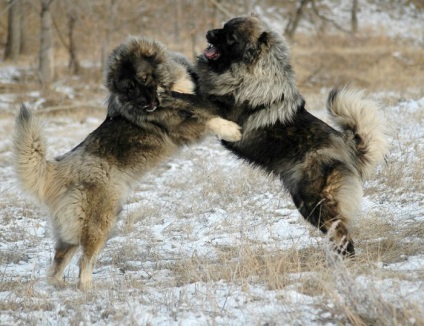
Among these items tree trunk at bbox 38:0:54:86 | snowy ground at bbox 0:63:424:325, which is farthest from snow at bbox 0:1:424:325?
tree trunk at bbox 38:0:54:86

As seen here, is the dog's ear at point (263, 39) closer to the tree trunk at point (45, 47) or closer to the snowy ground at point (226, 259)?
the snowy ground at point (226, 259)

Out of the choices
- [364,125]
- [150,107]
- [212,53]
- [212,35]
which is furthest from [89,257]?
[364,125]

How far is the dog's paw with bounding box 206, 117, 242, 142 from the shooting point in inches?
196

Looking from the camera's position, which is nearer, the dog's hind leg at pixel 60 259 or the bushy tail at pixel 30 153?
the bushy tail at pixel 30 153

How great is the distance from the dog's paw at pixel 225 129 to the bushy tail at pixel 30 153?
58.8 inches

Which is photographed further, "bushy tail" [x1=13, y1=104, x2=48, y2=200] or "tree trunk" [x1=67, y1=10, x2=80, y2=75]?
"tree trunk" [x1=67, y1=10, x2=80, y2=75]

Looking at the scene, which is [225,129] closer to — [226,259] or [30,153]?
[226,259]

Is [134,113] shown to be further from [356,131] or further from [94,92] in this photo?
[94,92]

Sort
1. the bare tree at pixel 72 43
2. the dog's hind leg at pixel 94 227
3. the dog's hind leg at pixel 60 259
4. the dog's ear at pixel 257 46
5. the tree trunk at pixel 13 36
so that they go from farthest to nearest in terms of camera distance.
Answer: the tree trunk at pixel 13 36 → the bare tree at pixel 72 43 → the dog's ear at pixel 257 46 → the dog's hind leg at pixel 60 259 → the dog's hind leg at pixel 94 227

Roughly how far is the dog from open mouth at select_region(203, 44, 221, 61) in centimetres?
28

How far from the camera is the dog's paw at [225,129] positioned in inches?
196

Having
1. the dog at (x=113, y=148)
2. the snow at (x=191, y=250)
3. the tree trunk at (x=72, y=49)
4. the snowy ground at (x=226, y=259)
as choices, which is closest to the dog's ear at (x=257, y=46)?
the dog at (x=113, y=148)

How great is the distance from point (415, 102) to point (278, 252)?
26.5ft

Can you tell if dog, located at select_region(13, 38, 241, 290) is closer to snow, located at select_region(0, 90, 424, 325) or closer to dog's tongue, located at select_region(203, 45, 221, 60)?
dog's tongue, located at select_region(203, 45, 221, 60)
